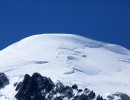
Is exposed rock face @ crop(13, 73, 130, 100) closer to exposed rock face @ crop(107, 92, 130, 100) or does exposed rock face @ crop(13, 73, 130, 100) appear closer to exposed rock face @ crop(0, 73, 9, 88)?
exposed rock face @ crop(107, 92, 130, 100)

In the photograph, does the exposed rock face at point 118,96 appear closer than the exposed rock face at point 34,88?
Yes

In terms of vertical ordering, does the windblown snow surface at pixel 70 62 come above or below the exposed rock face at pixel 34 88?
above

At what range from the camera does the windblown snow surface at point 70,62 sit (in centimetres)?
11169

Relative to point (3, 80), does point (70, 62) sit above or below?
above

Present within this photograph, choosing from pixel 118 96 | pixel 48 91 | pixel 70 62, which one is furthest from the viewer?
pixel 70 62

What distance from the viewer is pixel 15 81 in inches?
4414

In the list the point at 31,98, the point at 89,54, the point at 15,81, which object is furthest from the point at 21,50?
the point at 31,98

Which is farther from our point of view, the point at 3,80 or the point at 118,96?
the point at 3,80

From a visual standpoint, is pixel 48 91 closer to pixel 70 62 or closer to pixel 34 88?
pixel 34 88

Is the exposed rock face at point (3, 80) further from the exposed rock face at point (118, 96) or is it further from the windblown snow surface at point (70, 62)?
the exposed rock face at point (118, 96)

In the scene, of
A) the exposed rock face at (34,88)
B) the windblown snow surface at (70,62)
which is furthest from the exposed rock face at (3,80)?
the exposed rock face at (34,88)

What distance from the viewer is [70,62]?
125m

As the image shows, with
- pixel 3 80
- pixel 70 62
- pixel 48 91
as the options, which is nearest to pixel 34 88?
pixel 48 91

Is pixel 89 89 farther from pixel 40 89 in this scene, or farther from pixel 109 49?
pixel 109 49
